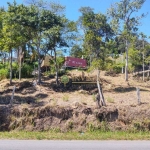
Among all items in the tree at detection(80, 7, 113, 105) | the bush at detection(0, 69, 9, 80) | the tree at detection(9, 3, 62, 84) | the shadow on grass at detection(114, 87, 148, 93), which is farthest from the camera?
the bush at detection(0, 69, 9, 80)

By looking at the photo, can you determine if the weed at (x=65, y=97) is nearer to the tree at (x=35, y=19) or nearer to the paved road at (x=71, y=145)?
the tree at (x=35, y=19)

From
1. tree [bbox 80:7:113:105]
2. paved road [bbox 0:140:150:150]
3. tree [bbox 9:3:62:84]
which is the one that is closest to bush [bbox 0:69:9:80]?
tree [bbox 9:3:62:84]

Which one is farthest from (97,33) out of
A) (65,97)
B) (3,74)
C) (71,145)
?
(71,145)

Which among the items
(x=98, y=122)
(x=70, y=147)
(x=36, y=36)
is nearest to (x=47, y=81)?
(x=36, y=36)

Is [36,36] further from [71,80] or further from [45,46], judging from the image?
[71,80]

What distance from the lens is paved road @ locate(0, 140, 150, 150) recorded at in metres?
8.15

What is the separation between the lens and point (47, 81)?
20969 mm

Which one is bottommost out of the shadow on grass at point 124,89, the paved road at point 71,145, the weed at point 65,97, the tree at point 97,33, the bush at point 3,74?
the paved road at point 71,145

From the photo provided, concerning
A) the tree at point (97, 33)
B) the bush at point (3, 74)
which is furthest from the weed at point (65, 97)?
the bush at point (3, 74)

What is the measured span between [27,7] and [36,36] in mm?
2122

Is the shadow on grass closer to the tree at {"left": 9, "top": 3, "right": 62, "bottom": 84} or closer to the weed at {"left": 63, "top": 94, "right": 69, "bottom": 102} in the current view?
the weed at {"left": 63, "top": 94, "right": 69, "bottom": 102}

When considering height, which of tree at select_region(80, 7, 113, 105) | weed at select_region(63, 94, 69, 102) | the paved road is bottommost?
the paved road

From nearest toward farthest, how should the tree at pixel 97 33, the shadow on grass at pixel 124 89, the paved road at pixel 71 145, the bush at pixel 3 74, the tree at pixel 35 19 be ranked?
the paved road at pixel 71 145, the tree at pixel 35 19, the shadow on grass at pixel 124 89, the tree at pixel 97 33, the bush at pixel 3 74

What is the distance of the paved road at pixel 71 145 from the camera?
8148mm
